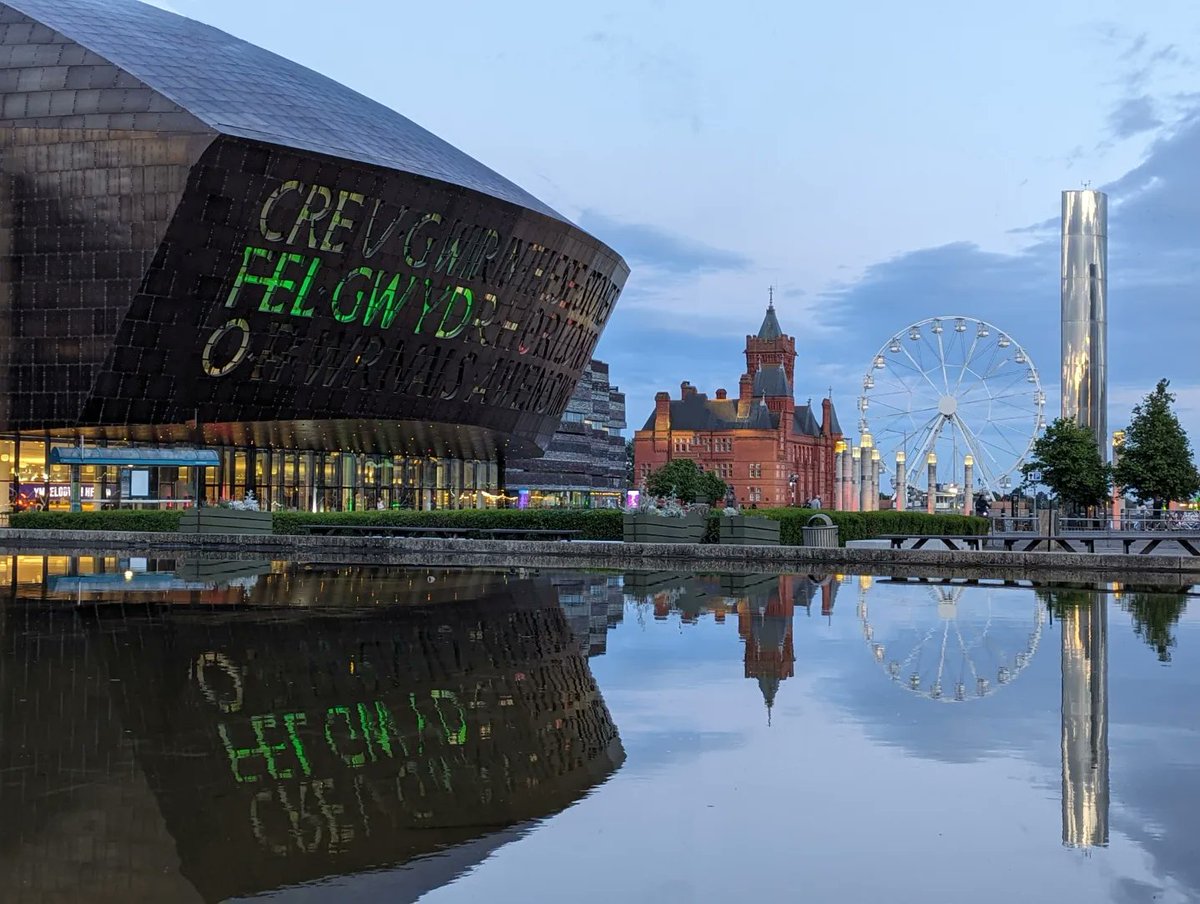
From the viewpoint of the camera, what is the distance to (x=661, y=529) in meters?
42.1

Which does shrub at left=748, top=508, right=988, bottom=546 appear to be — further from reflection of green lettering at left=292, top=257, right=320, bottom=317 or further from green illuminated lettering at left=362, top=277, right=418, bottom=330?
reflection of green lettering at left=292, top=257, right=320, bottom=317

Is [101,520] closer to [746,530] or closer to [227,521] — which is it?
[227,521]

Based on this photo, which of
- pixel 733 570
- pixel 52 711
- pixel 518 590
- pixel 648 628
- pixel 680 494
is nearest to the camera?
pixel 52 711

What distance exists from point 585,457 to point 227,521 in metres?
130

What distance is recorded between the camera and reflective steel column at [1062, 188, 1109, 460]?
71438mm

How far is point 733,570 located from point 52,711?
82.4 feet

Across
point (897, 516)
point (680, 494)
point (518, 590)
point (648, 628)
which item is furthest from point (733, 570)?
point (680, 494)

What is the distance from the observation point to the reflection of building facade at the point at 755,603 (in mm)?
16094

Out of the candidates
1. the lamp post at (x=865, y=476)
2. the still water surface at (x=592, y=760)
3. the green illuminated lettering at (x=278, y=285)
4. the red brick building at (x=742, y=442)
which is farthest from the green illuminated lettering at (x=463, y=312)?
the red brick building at (x=742, y=442)

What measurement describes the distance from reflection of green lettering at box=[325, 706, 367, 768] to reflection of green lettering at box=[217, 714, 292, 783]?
418mm

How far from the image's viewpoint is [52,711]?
1200 centimetres

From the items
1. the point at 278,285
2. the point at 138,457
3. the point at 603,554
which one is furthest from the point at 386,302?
the point at 603,554

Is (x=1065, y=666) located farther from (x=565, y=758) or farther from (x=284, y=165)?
(x=284, y=165)

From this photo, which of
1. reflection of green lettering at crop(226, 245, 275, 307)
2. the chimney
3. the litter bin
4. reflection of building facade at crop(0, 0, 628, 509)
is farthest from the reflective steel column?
the chimney
